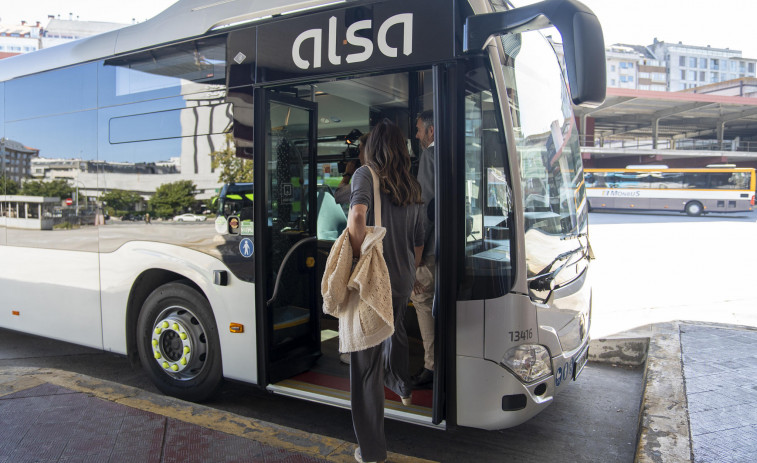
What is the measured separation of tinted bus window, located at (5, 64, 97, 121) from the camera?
4.67 meters

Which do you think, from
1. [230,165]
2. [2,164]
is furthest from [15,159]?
[230,165]

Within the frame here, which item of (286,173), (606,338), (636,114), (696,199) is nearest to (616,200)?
(696,199)

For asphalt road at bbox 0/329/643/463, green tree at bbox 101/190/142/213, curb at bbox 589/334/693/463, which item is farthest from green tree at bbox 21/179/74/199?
curb at bbox 589/334/693/463

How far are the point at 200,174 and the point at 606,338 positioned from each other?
4370mm

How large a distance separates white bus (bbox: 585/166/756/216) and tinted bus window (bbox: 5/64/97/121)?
94.6ft

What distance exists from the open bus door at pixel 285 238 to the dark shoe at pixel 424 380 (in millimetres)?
872

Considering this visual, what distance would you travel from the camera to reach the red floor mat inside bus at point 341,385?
11.9 feet

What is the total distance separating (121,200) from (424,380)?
9.02 ft

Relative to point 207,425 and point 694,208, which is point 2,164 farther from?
point 694,208

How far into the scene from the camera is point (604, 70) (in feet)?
8.84

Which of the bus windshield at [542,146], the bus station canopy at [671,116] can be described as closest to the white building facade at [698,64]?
the bus station canopy at [671,116]

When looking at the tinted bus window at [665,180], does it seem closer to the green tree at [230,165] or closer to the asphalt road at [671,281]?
the asphalt road at [671,281]

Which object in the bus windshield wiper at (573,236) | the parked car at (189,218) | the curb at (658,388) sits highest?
the parked car at (189,218)

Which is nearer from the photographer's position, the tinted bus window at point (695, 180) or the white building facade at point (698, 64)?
the tinted bus window at point (695, 180)
